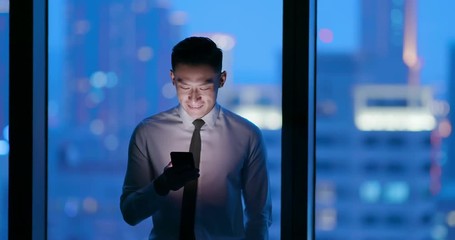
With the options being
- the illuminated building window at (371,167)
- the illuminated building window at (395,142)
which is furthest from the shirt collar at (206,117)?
the illuminated building window at (395,142)

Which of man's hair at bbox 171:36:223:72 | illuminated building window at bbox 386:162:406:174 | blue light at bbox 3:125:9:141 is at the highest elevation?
man's hair at bbox 171:36:223:72

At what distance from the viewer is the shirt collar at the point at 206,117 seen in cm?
205

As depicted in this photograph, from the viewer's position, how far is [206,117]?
2055 mm

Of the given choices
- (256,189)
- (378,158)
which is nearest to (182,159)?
(256,189)

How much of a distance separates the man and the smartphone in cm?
9

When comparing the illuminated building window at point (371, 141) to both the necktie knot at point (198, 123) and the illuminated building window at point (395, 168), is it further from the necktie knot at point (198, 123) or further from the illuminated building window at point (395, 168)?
the necktie knot at point (198, 123)

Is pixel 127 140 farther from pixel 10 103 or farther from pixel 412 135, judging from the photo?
pixel 412 135

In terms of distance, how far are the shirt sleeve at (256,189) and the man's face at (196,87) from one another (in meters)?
0.21

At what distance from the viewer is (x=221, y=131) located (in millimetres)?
2062

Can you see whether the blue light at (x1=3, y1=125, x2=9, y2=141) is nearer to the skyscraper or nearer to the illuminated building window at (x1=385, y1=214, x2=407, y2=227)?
the skyscraper

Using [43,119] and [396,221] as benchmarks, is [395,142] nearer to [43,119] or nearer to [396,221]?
[396,221]

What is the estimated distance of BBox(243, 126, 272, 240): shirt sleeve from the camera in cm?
202

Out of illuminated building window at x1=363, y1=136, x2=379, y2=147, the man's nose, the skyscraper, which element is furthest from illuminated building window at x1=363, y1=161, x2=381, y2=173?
the man's nose

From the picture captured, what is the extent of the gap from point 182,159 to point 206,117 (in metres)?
0.20
